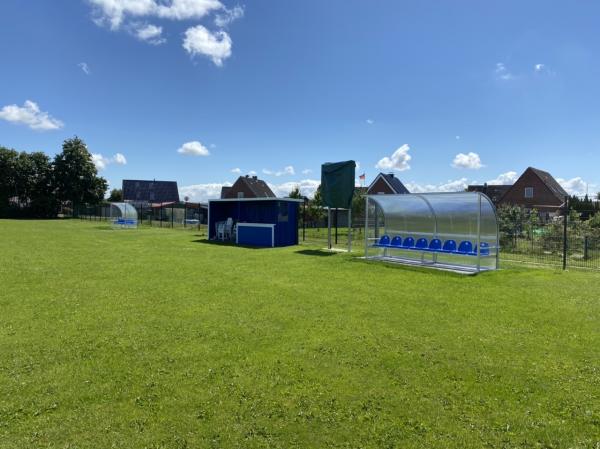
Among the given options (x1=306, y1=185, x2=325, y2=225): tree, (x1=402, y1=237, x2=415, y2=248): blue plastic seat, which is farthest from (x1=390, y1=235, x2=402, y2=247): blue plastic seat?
(x1=306, y1=185, x2=325, y2=225): tree

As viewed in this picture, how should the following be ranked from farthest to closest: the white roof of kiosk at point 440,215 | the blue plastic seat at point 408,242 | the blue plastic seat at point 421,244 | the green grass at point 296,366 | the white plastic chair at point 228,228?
the white plastic chair at point 228,228, the blue plastic seat at point 408,242, the blue plastic seat at point 421,244, the white roof of kiosk at point 440,215, the green grass at point 296,366

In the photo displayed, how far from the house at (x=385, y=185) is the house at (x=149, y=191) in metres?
40.4

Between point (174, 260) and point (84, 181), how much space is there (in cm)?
4255

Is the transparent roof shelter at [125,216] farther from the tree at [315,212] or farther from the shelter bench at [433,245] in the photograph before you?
the shelter bench at [433,245]

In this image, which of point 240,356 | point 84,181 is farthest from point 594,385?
point 84,181

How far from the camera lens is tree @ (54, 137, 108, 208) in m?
47.1

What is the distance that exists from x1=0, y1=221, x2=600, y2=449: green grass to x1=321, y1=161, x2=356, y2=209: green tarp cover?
7.61 metres

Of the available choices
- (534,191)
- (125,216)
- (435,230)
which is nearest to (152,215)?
(125,216)

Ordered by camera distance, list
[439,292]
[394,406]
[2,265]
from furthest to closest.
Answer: [2,265]
[439,292]
[394,406]

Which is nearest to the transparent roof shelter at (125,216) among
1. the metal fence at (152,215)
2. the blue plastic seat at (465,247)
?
the metal fence at (152,215)

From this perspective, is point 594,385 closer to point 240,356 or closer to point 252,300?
point 240,356

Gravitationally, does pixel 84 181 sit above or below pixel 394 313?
above

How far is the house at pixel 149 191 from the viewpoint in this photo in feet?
236

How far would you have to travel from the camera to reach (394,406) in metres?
3.41
